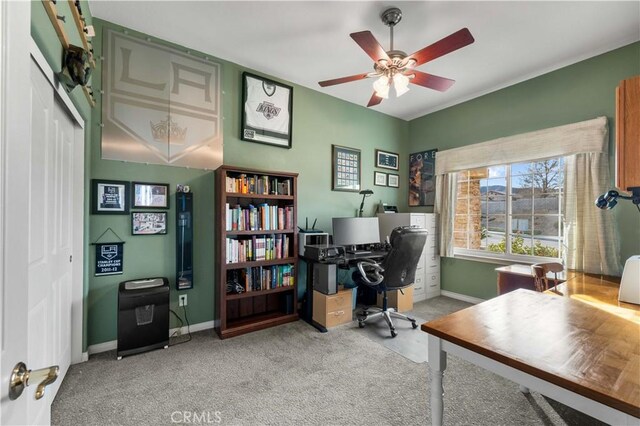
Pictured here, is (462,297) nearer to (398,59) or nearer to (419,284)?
(419,284)

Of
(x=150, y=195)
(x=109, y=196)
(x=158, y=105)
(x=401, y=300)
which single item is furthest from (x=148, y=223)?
(x=401, y=300)

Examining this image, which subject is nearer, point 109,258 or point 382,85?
point 382,85

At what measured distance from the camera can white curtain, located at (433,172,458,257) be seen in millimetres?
3941

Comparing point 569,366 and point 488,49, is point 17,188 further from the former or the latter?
point 488,49

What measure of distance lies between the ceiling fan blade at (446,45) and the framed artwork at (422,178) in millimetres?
2444

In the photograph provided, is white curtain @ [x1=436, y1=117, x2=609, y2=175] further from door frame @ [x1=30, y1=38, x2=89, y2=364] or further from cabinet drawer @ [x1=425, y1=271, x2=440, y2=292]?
door frame @ [x1=30, y1=38, x2=89, y2=364]

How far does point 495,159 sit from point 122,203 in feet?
14.1

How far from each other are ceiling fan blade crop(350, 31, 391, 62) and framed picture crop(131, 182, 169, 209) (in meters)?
2.17

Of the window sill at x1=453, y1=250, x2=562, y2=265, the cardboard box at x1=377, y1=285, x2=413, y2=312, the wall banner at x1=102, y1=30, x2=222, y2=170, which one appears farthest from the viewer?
the cardboard box at x1=377, y1=285, x2=413, y2=312

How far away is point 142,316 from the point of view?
7.57 feet

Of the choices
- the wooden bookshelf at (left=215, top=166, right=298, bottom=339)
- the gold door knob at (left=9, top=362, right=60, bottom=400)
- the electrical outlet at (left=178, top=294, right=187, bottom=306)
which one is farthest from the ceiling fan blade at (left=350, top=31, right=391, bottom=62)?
the electrical outlet at (left=178, top=294, right=187, bottom=306)

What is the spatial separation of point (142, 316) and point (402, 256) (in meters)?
2.45

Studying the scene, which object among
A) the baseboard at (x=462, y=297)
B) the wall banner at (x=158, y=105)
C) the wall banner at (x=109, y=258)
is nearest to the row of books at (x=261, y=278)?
the wall banner at (x=109, y=258)

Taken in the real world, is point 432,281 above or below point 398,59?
below
